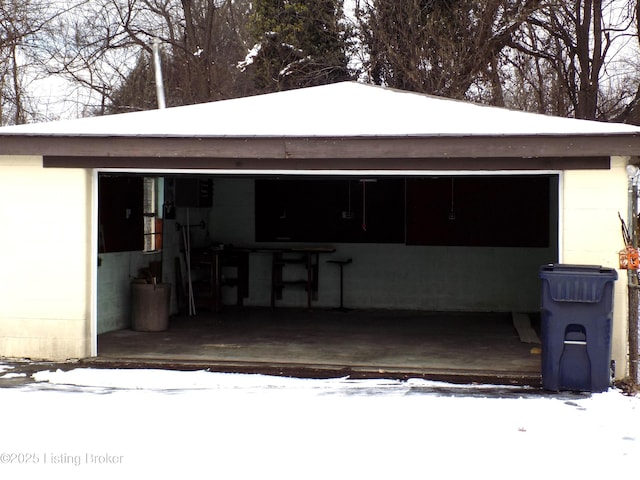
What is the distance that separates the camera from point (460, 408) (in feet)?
23.4

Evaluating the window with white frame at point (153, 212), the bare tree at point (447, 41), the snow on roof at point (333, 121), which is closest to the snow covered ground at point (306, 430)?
the snow on roof at point (333, 121)

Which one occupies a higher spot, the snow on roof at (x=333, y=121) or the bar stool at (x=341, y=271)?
the snow on roof at (x=333, y=121)

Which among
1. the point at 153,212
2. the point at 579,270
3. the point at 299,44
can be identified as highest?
the point at 299,44

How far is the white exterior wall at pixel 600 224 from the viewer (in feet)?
27.8

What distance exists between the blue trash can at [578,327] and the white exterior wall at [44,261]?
496 centimetres

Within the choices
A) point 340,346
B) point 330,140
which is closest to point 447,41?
point 340,346

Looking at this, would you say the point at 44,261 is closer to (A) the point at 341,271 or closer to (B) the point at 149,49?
(A) the point at 341,271

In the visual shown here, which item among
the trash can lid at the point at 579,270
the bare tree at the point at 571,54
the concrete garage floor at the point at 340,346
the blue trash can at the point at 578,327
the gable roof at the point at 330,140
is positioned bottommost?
the concrete garage floor at the point at 340,346

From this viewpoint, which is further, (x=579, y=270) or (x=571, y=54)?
(x=571, y=54)

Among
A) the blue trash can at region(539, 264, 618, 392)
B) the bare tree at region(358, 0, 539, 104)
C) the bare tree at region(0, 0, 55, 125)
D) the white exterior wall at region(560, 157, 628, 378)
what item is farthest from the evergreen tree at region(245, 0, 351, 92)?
the blue trash can at region(539, 264, 618, 392)

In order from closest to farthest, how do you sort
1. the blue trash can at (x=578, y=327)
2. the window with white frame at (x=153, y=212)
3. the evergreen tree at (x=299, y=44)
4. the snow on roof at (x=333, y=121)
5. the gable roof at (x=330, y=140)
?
the blue trash can at (x=578, y=327)
the gable roof at (x=330, y=140)
the snow on roof at (x=333, y=121)
the window with white frame at (x=153, y=212)
the evergreen tree at (x=299, y=44)

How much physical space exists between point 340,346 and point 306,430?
437 cm

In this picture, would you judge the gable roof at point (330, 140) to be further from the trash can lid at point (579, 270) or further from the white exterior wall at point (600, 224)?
the trash can lid at point (579, 270)

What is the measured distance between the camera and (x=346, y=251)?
1516 cm
